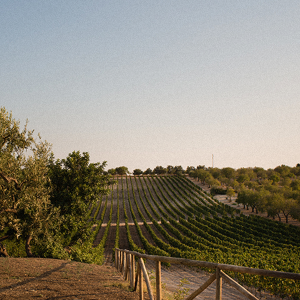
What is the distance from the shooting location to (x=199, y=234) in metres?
45.6

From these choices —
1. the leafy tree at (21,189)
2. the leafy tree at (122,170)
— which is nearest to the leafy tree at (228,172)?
the leafy tree at (122,170)

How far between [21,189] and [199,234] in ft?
128

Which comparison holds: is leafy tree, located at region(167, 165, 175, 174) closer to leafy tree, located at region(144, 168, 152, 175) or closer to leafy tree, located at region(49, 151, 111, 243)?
leafy tree, located at region(144, 168, 152, 175)

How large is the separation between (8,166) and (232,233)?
42069 millimetres

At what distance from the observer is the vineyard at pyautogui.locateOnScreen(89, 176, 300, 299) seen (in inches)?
906

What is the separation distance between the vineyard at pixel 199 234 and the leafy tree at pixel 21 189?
5.54 m

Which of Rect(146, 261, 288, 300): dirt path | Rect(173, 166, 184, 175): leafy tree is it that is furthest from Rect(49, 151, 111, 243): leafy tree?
Rect(173, 166, 184, 175): leafy tree

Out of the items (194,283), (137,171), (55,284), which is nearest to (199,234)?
(194,283)

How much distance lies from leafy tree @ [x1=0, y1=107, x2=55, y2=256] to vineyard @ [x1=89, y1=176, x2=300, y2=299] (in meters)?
5.54

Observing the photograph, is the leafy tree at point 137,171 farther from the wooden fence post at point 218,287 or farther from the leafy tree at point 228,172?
the wooden fence post at point 218,287

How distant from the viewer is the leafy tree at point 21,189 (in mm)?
12344

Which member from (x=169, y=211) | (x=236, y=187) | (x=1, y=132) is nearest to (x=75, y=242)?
(x=1, y=132)

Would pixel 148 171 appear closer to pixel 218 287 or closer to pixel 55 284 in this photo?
pixel 55 284

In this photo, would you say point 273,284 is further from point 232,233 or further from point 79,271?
point 232,233
